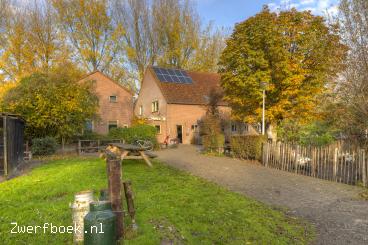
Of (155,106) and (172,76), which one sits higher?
(172,76)

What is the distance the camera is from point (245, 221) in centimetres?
544

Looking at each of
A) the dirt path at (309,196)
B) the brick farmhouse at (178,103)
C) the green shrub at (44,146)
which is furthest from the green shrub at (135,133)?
the dirt path at (309,196)

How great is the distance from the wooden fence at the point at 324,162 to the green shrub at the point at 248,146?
41.2 inches

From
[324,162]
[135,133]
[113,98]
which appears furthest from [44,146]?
[324,162]

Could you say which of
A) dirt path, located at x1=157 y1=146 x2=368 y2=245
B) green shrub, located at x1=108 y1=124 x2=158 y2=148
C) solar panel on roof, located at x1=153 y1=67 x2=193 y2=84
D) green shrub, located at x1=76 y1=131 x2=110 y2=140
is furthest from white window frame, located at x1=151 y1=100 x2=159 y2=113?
dirt path, located at x1=157 y1=146 x2=368 y2=245

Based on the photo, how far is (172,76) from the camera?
31.4 metres

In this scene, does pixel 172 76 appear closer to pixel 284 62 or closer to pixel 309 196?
pixel 284 62

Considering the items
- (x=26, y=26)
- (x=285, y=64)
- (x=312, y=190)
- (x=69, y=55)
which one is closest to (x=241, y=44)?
(x=285, y=64)

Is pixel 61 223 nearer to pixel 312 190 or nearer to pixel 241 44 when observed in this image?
pixel 312 190

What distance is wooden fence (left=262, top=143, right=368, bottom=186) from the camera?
916cm

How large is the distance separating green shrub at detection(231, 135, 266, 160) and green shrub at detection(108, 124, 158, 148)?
339 inches

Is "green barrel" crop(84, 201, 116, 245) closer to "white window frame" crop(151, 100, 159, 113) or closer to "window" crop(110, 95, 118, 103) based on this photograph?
"white window frame" crop(151, 100, 159, 113)

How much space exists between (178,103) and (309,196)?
2176cm

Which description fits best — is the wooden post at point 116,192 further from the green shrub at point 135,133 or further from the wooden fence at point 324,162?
the green shrub at point 135,133
